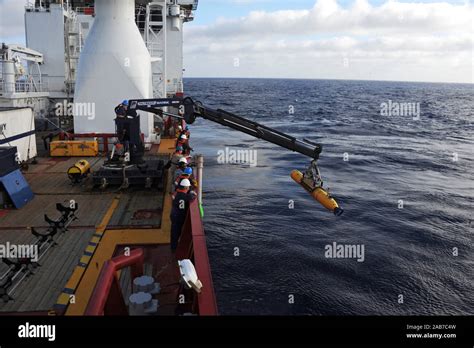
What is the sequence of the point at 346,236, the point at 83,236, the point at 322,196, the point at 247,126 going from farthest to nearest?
the point at 346,236
the point at 247,126
the point at 322,196
the point at 83,236

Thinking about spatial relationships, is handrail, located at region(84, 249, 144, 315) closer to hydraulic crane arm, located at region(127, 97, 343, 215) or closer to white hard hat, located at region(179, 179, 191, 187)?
white hard hat, located at region(179, 179, 191, 187)

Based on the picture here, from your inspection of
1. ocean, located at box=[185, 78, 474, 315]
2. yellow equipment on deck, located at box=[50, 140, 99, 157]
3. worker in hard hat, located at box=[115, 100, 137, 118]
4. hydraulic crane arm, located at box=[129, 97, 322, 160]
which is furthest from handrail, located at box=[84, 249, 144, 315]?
yellow equipment on deck, located at box=[50, 140, 99, 157]

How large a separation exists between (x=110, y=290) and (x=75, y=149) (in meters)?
→ 13.9

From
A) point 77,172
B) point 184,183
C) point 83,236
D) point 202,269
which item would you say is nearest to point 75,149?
point 77,172

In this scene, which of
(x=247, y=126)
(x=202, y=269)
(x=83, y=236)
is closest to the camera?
(x=202, y=269)

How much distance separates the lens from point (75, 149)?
60.4 feet

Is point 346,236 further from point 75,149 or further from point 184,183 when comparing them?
point 75,149

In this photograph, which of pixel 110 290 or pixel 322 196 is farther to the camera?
pixel 322 196

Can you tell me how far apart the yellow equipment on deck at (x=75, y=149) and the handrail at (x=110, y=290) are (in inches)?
489

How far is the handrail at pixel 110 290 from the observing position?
5.16 m

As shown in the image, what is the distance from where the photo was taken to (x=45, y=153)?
62.7 feet

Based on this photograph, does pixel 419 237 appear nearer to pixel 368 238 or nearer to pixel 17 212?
pixel 368 238

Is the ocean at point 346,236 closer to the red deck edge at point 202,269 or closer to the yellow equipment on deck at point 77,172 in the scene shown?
the red deck edge at point 202,269

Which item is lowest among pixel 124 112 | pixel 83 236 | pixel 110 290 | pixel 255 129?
pixel 83 236
